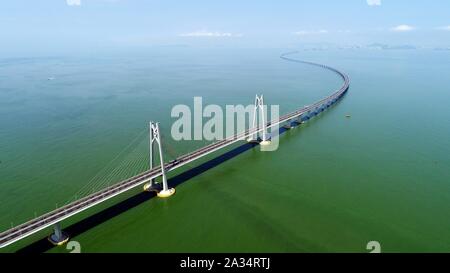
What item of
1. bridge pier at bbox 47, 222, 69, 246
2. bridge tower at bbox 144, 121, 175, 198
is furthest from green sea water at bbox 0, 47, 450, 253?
bridge tower at bbox 144, 121, 175, 198

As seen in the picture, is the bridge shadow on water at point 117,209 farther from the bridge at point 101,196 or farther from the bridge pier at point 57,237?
the bridge at point 101,196

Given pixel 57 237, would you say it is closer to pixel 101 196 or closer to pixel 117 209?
pixel 101 196

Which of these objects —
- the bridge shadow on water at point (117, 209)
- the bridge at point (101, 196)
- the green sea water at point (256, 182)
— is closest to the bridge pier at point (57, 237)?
the bridge at point (101, 196)

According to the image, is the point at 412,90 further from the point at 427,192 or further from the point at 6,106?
the point at 6,106

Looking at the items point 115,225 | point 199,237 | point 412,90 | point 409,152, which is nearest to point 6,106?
point 115,225

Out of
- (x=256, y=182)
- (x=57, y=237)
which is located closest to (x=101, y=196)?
(x=57, y=237)

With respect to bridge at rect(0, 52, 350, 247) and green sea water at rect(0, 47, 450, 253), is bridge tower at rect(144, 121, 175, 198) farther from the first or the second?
green sea water at rect(0, 47, 450, 253)
